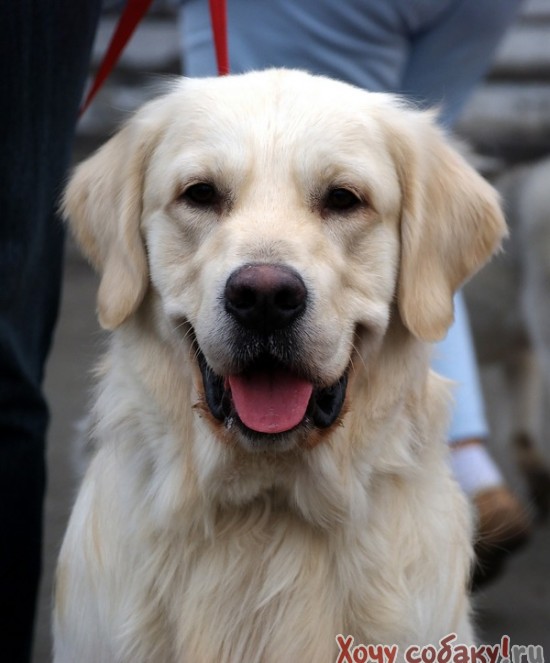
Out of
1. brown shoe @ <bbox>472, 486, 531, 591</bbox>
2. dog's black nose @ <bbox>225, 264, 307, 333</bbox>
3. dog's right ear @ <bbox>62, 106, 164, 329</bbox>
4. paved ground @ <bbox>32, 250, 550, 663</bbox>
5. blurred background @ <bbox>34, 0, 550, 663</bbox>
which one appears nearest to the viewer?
dog's black nose @ <bbox>225, 264, 307, 333</bbox>

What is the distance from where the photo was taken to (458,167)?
3170mm

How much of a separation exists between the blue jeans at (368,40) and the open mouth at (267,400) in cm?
88

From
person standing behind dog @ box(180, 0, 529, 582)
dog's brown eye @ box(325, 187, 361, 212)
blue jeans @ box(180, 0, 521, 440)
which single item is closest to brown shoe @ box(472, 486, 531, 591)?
person standing behind dog @ box(180, 0, 529, 582)

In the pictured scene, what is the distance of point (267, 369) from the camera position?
2797 mm

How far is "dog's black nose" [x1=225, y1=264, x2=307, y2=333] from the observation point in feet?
8.54

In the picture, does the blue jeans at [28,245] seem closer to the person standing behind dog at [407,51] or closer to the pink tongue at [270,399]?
the person standing behind dog at [407,51]

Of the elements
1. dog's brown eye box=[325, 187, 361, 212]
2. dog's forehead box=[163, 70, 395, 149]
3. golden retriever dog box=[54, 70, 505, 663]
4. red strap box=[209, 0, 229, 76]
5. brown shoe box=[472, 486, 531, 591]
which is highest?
red strap box=[209, 0, 229, 76]

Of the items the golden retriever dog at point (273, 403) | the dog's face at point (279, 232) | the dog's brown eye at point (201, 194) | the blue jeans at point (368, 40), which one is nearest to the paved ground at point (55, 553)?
the golden retriever dog at point (273, 403)

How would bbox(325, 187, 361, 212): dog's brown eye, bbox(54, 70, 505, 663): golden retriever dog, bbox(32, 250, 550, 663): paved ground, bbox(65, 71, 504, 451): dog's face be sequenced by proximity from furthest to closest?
1. bbox(32, 250, 550, 663): paved ground
2. bbox(325, 187, 361, 212): dog's brown eye
3. bbox(54, 70, 505, 663): golden retriever dog
4. bbox(65, 71, 504, 451): dog's face

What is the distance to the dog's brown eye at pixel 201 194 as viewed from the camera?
9.64ft

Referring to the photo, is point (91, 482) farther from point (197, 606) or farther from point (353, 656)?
point (353, 656)

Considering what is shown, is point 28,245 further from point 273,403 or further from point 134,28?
point 273,403

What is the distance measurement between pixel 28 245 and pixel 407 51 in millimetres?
1369

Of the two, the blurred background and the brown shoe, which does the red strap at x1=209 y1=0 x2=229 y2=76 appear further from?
the brown shoe
